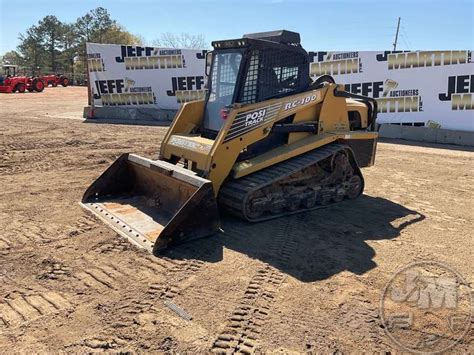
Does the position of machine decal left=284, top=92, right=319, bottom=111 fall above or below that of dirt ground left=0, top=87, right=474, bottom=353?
above

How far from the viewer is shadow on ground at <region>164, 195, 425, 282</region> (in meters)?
4.43

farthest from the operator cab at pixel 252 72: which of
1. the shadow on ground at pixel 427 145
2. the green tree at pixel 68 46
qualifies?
the green tree at pixel 68 46

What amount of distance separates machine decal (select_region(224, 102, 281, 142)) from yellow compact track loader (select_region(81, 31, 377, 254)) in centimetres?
1

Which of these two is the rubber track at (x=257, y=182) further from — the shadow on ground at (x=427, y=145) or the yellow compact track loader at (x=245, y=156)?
the shadow on ground at (x=427, y=145)

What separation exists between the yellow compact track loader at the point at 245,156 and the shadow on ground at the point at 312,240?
7.0 inches

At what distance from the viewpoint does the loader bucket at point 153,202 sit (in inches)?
181

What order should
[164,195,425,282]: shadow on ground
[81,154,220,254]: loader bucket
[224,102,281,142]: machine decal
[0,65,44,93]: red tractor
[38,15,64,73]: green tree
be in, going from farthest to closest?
[38,15,64,73]: green tree
[0,65,44,93]: red tractor
[224,102,281,142]: machine decal
[81,154,220,254]: loader bucket
[164,195,425,282]: shadow on ground

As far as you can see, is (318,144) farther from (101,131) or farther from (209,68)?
(101,131)

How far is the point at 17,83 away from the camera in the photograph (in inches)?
1227

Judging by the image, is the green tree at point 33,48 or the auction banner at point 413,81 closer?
the auction banner at point 413,81

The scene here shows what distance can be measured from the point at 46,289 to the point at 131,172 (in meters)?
2.68

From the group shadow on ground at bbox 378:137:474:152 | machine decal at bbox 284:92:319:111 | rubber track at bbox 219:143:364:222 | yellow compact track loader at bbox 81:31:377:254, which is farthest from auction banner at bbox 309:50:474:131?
rubber track at bbox 219:143:364:222

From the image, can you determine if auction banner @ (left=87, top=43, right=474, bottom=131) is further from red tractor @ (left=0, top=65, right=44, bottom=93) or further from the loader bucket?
red tractor @ (left=0, top=65, right=44, bottom=93)

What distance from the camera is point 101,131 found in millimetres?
13180
